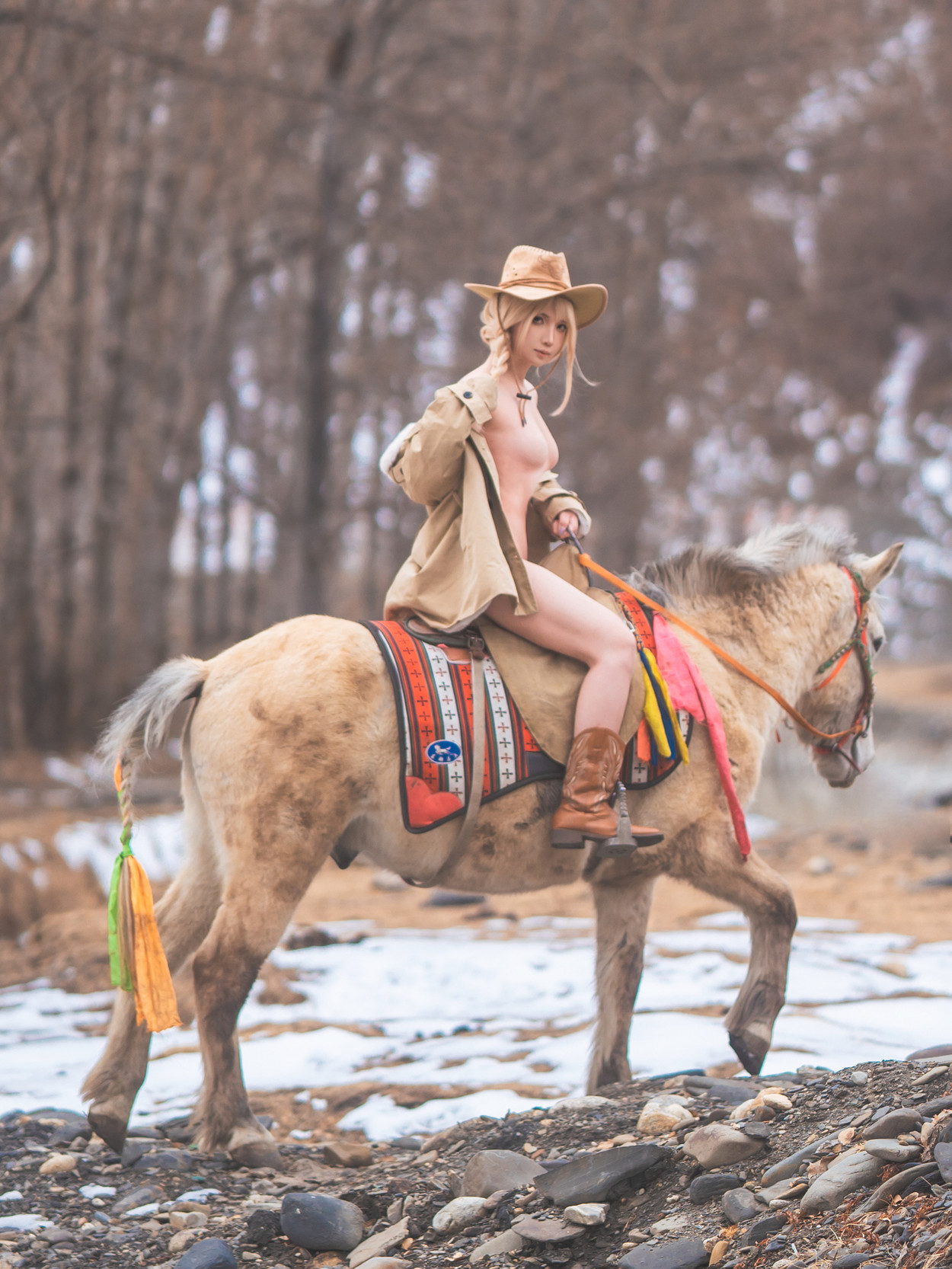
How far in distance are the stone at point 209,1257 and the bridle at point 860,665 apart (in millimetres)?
2975

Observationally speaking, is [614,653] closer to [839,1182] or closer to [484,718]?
[484,718]

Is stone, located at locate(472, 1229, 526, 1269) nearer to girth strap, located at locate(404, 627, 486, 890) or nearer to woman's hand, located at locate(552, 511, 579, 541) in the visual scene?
girth strap, located at locate(404, 627, 486, 890)

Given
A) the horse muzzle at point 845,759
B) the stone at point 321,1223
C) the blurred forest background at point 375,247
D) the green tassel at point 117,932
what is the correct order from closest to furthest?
the stone at point 321,1223, the green tassel at point 117,932, the horse muzzle at point 845,759, the blurred forest background at point 375,247

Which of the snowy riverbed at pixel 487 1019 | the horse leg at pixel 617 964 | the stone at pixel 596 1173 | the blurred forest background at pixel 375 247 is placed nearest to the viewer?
the stone at pixel 596 1173

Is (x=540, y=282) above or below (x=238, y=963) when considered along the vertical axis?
above

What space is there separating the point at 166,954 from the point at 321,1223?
1.25 metres

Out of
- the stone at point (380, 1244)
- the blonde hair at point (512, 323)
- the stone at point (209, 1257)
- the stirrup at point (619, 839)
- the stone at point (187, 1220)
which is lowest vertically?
the stone at point (187, 1220)

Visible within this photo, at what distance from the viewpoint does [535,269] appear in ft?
14.2

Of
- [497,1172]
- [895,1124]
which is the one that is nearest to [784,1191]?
[895,1124]

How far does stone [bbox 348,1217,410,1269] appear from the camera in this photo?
323cm

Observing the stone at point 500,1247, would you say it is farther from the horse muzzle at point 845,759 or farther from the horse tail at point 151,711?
the horse muzzle at point 845,759

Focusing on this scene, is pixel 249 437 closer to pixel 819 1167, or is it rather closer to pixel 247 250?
pixel 247 250

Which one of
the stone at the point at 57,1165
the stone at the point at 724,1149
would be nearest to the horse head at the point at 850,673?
the stone at the point at 724,1149

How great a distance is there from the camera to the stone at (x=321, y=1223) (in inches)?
134
